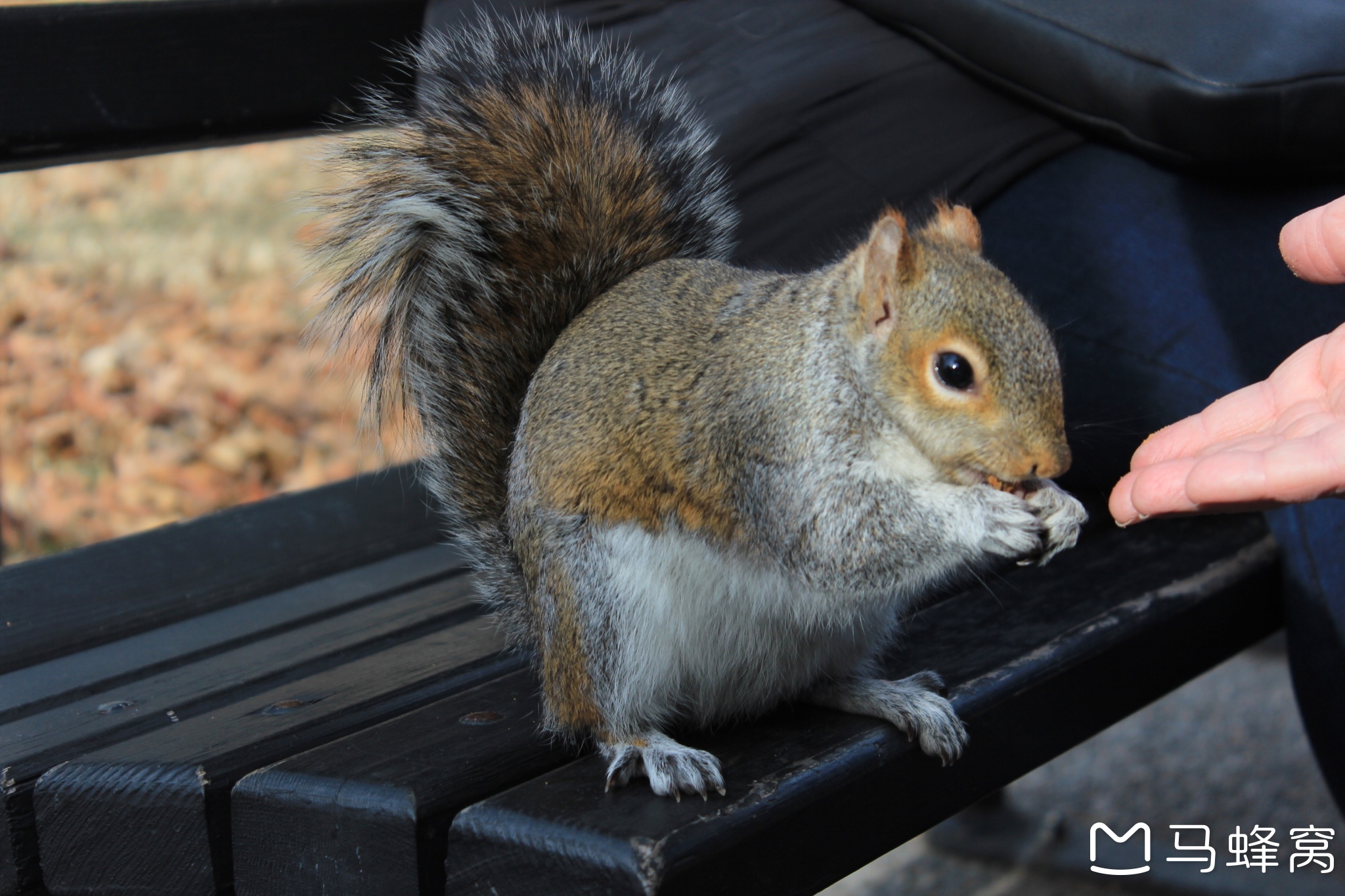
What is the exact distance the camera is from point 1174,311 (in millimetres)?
1513

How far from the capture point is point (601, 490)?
3.51ft

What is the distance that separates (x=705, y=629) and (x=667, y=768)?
0.17m

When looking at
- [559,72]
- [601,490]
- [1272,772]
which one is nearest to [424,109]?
[559,72]

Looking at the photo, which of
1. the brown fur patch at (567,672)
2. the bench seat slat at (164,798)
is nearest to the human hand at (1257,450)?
the brown fur patch at (567,672)

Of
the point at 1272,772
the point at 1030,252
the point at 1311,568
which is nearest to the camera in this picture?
the point at 1311,568

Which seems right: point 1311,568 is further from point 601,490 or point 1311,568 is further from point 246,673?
point 246,673

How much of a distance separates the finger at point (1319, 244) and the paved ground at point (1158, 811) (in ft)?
3.28

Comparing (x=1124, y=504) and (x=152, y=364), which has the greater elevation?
(x=1124, y=504)

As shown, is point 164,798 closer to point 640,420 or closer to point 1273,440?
point 640,420

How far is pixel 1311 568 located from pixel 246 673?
1124 millimetres

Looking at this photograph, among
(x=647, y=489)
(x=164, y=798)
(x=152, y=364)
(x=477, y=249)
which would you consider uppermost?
(x=477, y=249)

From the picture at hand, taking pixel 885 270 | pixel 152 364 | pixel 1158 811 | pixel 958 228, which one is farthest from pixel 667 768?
pixel 152 364

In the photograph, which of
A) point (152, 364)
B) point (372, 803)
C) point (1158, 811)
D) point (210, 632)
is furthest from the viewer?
point (152, 364)

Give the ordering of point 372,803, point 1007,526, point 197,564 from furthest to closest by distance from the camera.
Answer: point 197,564 < point 1007,526 < point 372,803
